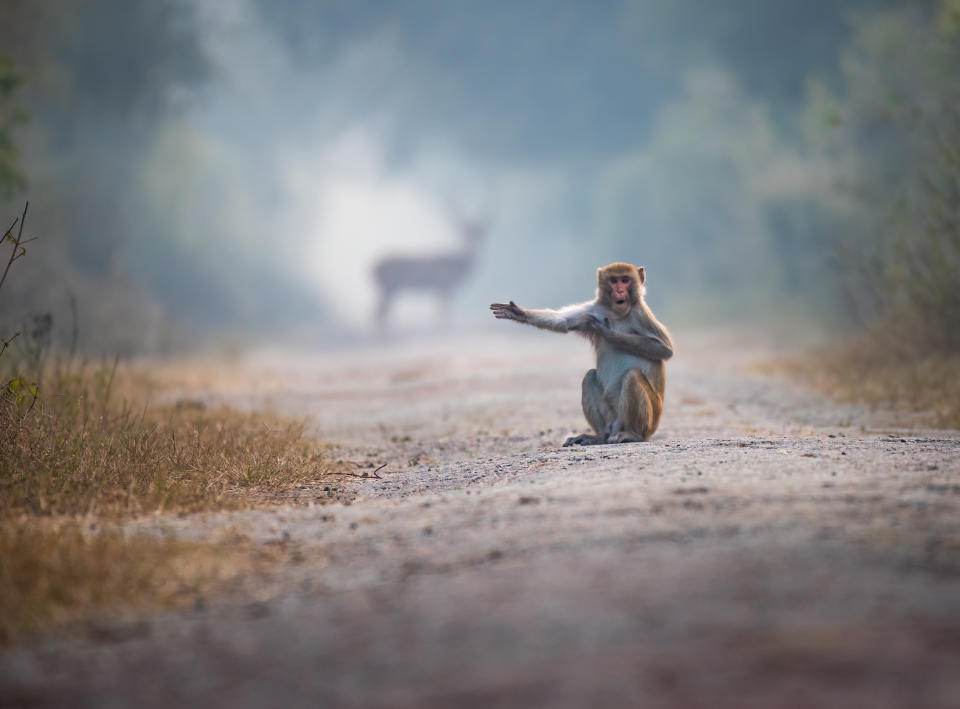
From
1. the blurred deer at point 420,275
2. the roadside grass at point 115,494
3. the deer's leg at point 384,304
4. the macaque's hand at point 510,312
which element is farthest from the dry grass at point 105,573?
the deer's leg at point 384,304

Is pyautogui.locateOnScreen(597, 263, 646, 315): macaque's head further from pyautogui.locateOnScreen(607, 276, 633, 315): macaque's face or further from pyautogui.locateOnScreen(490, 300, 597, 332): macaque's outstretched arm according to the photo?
pyautogui.locateOnScreen(490, 300, 597, 332): macaque's outstretched arm

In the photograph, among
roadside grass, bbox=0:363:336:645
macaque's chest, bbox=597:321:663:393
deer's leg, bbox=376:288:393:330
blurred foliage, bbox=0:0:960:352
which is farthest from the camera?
deer's leg, bbox=376:288:393:330

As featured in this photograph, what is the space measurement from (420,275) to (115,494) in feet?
80.7

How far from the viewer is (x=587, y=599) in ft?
11.0

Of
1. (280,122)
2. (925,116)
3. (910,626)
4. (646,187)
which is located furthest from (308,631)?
(280,122)

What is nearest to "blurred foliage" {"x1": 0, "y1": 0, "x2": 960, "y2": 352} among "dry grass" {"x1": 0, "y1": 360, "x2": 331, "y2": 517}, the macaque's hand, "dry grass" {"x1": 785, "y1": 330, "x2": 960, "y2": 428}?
"dry grass" {"x1": 785, "y1": 330, "x2": 960, "y2": 428}

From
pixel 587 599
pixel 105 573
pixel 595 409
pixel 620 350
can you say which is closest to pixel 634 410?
pixel 595 409

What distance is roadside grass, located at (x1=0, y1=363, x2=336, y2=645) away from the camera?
3.73 m

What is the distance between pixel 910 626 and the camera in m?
2.93

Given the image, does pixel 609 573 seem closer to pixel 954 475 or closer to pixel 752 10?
pixel 954 475

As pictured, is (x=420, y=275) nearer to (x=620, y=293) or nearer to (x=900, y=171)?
(x=900, y=171)

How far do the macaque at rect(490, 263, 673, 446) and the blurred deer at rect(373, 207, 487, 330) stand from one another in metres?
22.2

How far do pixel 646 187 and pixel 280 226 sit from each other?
1698 cm

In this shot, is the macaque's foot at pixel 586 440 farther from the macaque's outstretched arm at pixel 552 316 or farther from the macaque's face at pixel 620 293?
the macaque's face at pixel 620 293
